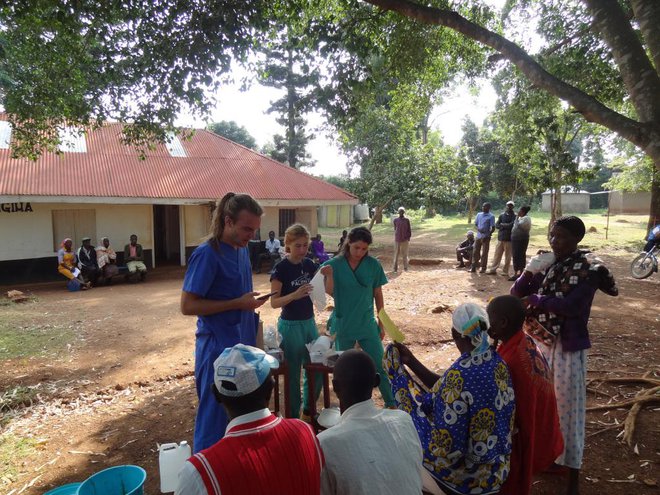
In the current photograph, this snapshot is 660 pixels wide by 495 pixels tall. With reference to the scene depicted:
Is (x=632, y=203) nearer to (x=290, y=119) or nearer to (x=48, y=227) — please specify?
(x=290, y=119)

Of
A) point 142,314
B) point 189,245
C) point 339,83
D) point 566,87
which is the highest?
point 339,83

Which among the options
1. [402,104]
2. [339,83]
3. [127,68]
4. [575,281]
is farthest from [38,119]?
[575,281]

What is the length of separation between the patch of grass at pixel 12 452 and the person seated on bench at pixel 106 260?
27.9 ft

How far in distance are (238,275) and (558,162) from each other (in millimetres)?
14604

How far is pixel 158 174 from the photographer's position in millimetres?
14117

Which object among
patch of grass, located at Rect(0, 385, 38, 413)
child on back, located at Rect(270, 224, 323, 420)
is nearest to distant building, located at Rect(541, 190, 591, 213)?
child on back, located at Rect(270, 224, 323, 420)

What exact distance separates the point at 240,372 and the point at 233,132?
122 ft

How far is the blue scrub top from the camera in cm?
250

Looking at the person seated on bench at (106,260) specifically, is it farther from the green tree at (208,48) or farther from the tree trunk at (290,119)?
the tree trunk at (290,119)

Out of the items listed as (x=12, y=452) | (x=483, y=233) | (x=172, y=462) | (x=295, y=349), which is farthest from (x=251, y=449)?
(x=483, y=233)

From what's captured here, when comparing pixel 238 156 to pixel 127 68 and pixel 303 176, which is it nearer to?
pixel 303 176

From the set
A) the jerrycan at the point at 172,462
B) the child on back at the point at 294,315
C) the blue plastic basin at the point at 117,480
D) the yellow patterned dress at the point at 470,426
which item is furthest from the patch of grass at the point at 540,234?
the blue plastic basin at the point at 117,480

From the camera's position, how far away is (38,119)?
19.2 ft

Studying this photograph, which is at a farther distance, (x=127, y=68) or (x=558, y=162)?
(x=558, y=162)
